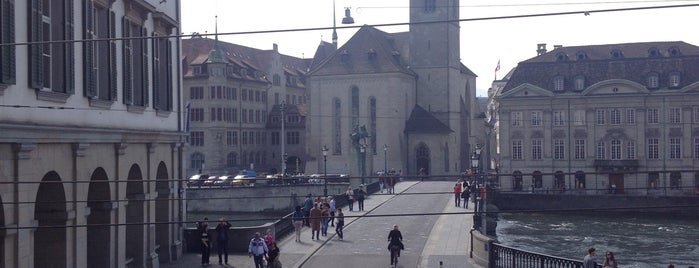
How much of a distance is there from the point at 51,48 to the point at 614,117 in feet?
202

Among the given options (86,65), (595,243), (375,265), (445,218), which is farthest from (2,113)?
(595,243)

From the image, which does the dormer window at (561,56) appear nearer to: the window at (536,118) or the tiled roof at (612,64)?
the tiled roof at (612,64)

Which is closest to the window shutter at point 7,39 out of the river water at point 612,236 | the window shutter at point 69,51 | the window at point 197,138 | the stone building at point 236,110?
the window shutter at point 69,51

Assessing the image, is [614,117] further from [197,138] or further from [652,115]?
[197,138]

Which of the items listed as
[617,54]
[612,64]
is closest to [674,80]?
[612,64]

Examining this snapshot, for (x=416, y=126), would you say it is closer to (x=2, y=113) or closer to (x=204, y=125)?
(x=204, y=125)

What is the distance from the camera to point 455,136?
94.6 meters

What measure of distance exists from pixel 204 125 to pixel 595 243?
51976 mm

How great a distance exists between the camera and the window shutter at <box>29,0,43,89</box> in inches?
673

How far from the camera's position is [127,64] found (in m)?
24.4

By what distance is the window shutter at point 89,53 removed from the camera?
67.5 ft

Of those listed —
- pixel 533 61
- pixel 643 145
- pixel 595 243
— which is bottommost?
pixel 595 243

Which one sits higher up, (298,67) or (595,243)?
(298,67)

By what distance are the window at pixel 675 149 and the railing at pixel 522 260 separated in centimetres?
4933
